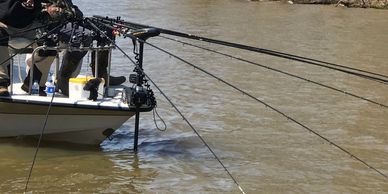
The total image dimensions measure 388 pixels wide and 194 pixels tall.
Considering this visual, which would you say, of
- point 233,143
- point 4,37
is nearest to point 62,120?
point 4,37

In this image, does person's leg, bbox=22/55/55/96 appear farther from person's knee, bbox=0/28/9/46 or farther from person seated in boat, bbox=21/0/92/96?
person's knee, bbox=0/28/9/46

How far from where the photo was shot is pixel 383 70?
16312 mm

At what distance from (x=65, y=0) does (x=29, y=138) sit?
1966mm

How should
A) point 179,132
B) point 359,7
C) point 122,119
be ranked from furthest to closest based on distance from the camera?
point 359,7 < point 179,132 < point 122,119

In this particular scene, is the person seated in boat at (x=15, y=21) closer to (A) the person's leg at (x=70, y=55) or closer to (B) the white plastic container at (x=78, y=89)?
(A) the person's leg at (x=70, y=55)

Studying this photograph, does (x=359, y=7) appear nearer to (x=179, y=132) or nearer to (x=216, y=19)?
(x=216, y=19)

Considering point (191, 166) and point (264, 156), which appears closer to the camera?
point (191, 166)

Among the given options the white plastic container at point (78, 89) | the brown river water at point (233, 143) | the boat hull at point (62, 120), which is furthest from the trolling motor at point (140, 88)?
the brown river water at point (233, 143)

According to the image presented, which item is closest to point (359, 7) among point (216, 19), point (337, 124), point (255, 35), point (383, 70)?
point (216, 19)

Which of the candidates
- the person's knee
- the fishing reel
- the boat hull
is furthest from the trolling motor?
the person's knee

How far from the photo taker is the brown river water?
761 cm

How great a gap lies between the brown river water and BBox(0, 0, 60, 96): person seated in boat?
1072 millimetres

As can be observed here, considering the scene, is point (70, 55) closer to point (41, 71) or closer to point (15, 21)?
point (41, 71)

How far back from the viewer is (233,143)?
924 cm
